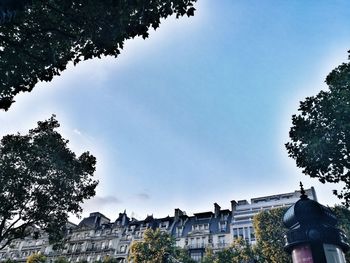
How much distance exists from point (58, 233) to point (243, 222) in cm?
3681

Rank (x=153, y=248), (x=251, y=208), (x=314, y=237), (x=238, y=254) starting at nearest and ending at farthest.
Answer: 1. (x=314, y=237)
2. (x=238, y=254)
3. (x=153, y=248)
4. (x=251, y=208)

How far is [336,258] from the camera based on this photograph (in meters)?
14.6

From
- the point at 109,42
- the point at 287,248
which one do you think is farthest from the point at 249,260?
the point at 109,42

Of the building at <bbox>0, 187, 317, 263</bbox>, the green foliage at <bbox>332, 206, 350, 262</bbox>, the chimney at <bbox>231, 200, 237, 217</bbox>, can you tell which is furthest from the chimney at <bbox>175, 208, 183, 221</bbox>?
the green foliage at <bbox>332, 206, 350, 262</bbox>

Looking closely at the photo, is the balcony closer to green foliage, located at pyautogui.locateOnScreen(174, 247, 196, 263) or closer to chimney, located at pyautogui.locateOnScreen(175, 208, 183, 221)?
chimney, located at pyautogui.locateOnScreen(175, 208, 183, 221)

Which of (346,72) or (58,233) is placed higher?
(346,72)

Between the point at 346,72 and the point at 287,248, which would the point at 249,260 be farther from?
the point at 346,72

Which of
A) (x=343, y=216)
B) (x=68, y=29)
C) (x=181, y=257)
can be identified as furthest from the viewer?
(x=181, y=257)

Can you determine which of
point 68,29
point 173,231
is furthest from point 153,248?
point 68,29

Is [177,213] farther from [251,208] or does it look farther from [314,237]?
[314,237]

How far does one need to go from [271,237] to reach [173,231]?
86.9 ft

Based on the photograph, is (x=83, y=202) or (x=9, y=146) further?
(x=83, y=202)

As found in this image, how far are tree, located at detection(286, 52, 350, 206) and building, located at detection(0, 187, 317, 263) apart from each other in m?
32.3

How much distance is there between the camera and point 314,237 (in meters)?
14.7
